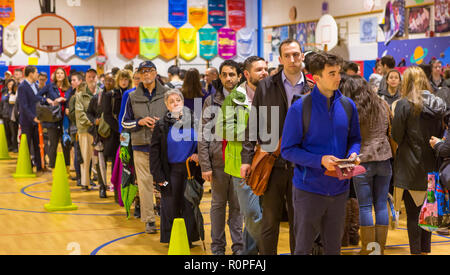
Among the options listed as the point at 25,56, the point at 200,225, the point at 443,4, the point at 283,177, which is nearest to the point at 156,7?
the point at 25,56

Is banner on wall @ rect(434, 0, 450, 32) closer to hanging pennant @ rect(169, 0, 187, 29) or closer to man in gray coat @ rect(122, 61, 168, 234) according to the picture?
man in gray coat @ rect(122, 61, 168, 234)

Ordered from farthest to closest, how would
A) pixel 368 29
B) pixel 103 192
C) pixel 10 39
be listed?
pixel 10 39
pixel 368 29
pixel 103 192

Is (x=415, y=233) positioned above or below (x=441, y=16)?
below

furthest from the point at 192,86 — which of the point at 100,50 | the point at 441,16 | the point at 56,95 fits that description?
the point at 100,50

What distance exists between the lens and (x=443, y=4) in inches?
518

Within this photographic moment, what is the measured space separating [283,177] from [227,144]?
2.73 feet

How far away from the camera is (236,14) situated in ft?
66.9

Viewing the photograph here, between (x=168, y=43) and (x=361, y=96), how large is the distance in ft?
52.4

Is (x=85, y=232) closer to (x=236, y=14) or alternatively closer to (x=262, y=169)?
(x=262, y=169)

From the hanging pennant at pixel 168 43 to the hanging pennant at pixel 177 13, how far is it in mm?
355

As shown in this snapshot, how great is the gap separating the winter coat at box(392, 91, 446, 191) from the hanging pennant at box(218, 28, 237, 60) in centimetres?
1576

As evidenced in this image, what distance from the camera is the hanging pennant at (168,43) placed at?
20.5m

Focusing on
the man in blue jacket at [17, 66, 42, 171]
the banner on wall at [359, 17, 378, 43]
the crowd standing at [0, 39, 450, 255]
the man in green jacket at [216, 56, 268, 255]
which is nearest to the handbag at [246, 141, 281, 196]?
the crowd standing at [0, 39, 450, 255]
